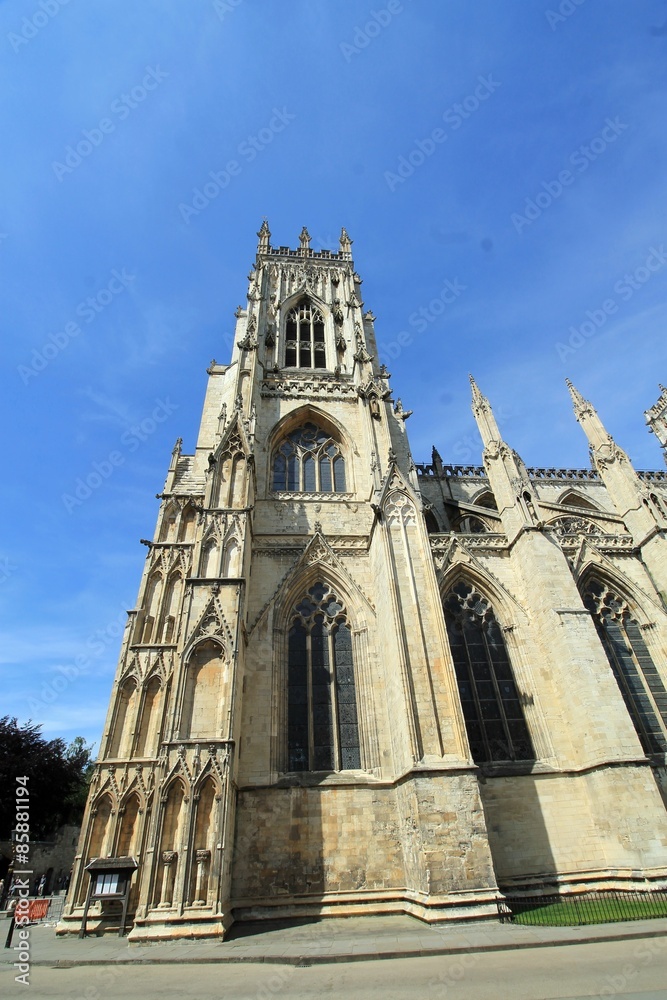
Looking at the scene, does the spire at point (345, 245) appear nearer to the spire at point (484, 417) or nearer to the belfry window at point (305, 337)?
the belfry window at point (305, 337)

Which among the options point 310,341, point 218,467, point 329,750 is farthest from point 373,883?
point 310,341

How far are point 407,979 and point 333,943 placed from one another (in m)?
2.76

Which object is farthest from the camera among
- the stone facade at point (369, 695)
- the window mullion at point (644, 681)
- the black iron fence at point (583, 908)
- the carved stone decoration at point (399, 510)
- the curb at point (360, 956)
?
the carved stone decoration at point (399, 510)

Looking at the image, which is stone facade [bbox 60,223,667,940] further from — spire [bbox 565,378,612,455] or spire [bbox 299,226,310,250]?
spire [bbox 299,226,310,250]

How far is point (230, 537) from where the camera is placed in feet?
45.1

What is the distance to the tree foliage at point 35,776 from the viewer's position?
23406 millimetres

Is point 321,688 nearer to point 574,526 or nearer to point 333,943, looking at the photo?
point 333,943

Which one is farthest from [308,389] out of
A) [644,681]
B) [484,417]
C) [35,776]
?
[35,776]

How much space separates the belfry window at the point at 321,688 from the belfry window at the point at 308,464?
4.75 meters

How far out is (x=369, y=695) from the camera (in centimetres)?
1346

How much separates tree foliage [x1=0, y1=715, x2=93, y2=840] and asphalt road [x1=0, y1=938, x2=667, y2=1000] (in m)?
20.3

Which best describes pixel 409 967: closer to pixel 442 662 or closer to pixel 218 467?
pixel 442 662

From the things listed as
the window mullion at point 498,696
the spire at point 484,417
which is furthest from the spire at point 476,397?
the window mullion at point 498,696

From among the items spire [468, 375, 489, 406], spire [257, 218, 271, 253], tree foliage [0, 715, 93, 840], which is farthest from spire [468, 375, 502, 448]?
tree foliage [0, 715, 93, 840]
